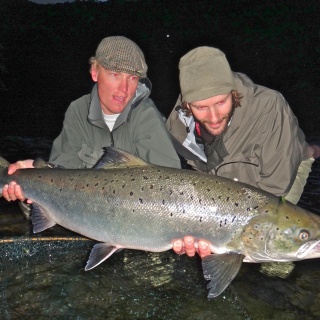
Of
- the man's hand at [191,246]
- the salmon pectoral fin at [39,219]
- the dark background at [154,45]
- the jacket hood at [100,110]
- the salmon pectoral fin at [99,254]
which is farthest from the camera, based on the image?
the dark background at [154,45]

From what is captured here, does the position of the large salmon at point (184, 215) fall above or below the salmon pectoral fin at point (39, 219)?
above

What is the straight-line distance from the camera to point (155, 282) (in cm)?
339

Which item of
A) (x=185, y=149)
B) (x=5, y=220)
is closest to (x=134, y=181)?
(x=185, y=149)

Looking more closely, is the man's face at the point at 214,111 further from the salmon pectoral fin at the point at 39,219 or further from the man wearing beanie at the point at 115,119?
the salmon pectoral fin at the point at 39,219

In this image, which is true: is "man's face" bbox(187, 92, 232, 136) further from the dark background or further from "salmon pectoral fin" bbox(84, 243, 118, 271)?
the dark background

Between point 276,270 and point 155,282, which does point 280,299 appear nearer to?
point 276,270

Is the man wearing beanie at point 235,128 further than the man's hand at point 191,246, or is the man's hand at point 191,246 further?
the man wearing beanie at point 235,128

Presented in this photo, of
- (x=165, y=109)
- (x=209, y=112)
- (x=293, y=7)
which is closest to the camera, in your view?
(x=209, y=112)

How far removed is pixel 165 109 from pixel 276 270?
952 cm

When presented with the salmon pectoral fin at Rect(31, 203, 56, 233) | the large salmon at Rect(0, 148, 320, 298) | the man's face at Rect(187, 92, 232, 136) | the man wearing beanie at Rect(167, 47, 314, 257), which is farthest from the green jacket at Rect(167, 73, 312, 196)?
the salmon pectoral fin at Rect(31, 203, 56, 233)

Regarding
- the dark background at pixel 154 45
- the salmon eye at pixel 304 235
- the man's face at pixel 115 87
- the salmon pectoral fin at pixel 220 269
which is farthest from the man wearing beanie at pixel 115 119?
the dark background at pixel 154 45

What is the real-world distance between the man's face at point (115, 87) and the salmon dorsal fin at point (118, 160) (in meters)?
0.68

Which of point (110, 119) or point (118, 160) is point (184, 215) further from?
point (110, 119)

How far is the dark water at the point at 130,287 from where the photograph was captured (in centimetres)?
301
